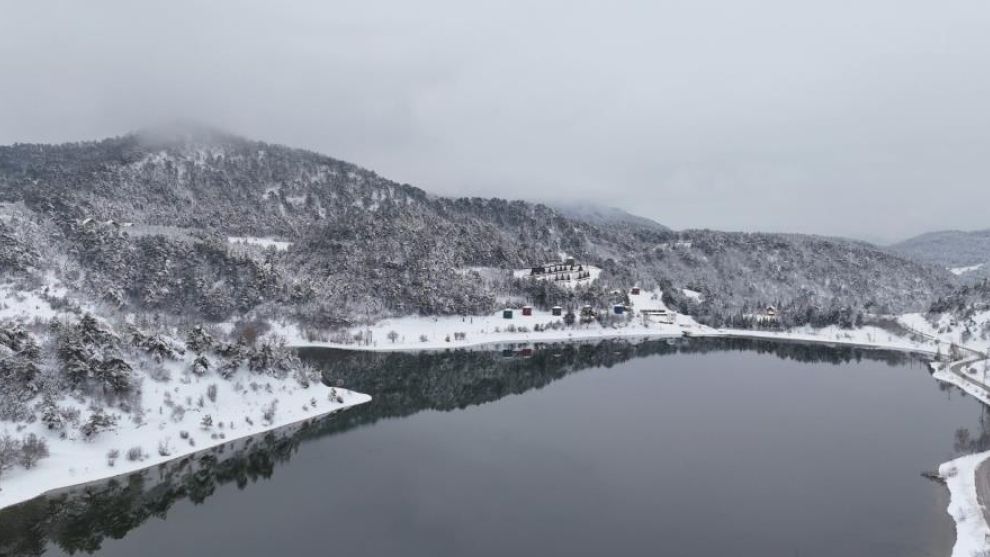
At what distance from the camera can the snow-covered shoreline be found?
45375 mm

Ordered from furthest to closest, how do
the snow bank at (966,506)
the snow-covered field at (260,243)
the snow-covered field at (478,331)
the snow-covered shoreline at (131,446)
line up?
1. the snow-covered field at (260,243)
2. the snow-covered field at (478,331)
3. the snow-covered shoreline at (131,446)
4. the snow bank at (966,506)

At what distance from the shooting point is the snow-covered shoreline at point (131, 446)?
149ft

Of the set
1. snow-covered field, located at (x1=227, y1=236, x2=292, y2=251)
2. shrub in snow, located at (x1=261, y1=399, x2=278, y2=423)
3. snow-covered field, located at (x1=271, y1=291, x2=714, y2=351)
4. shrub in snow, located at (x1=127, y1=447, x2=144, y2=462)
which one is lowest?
shrub in snow, located at (x1=127, y1=447, x2=144, y2=462)

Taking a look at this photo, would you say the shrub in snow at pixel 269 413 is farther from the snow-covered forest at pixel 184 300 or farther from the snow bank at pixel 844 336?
the snow bank at pixel 844 336

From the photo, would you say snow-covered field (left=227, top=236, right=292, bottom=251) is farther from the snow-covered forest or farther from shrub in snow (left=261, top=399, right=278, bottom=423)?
shrub in snow (left=261, top=399, right=278, bottom=423)

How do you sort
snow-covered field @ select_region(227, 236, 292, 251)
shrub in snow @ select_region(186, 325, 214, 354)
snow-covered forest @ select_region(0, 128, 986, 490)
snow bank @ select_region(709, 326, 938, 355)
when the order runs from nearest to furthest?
snow-covered forest @ select_region(0, 128, 986, 490)
shrub in snow @ select_region(186, 325, 214, 354)
snow bank @ select_region(709, 326, 938, 355)
snow-covered field @ select_region(227, 236, 292, 251)

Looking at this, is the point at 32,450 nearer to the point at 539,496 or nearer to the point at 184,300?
the point at 539,496

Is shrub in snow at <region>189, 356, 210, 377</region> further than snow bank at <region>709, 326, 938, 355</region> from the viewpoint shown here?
No

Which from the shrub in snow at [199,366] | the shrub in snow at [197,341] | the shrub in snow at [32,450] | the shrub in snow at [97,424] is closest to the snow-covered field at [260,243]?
the shrub in snow at [197,341]

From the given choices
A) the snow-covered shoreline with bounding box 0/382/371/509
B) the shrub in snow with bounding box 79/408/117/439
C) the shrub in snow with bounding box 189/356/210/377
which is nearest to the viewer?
the snow-covered shoreline with bounding box 0/382/371/509

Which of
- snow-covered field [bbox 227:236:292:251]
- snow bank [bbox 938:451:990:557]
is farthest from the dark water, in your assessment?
snow-covered field [bbox 227:236:292:251]

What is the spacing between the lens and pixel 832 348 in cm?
14875

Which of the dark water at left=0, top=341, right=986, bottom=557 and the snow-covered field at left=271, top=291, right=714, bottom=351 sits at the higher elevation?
the snow-covered field at left=271, top=291, right=714, bottom=351

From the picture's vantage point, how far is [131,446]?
52.8 metres
